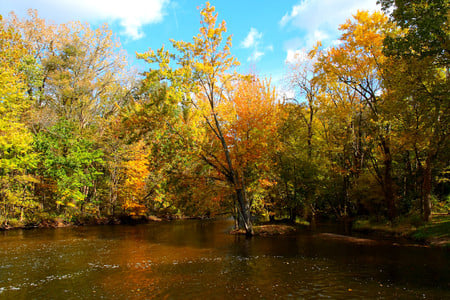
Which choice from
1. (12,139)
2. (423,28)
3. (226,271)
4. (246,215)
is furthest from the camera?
(12,139)

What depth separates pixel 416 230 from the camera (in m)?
17.2

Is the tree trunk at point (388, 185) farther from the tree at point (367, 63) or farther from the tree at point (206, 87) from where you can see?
the tree at point (206, 87)

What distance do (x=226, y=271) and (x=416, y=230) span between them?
12898mm

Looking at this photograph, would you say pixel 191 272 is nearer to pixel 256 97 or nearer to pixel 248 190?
pixel 248 190

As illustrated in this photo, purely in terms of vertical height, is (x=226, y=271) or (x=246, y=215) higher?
(x=246, y=215)

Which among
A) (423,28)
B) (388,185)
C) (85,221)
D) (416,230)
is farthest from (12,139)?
(416,230)

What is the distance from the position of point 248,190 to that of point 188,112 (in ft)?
25.4

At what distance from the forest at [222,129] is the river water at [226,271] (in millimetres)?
6147

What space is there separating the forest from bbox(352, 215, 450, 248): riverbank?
30.5 inches

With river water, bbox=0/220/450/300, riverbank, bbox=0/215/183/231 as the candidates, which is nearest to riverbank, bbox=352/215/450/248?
river water, bbox=0/220/450/300

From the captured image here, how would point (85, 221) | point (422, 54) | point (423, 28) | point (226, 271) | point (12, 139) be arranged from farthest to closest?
point (85, 221)
point (12, 139)
point (422, 54)
point (423, 28)
point (226, 271)

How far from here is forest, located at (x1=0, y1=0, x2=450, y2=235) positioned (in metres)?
16.3

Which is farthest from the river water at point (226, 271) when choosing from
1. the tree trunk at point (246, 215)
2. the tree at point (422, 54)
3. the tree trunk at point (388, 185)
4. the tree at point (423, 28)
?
the tree at point (423, 28)

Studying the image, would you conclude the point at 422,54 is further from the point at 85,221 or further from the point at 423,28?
the point at 85,221
